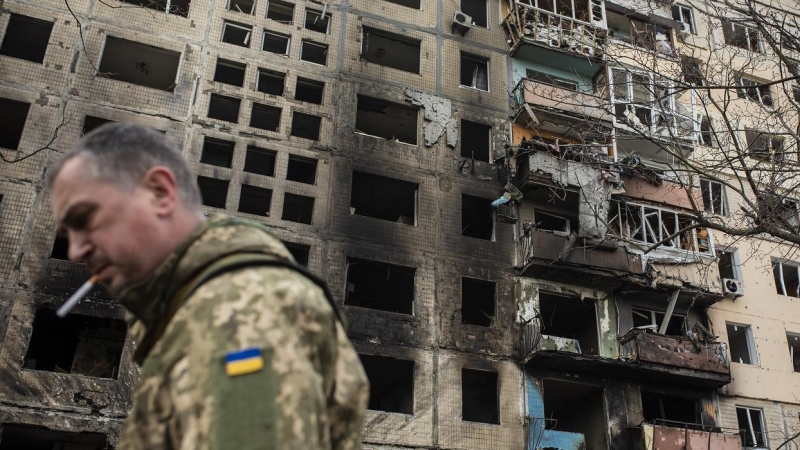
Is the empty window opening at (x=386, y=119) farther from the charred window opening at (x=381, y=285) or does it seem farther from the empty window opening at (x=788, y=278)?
the empty window opening at (x=788, y=278)

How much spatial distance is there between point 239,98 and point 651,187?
1437cm

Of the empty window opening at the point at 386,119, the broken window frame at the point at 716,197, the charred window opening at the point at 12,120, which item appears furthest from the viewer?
the broken window frame at the point at 716,197

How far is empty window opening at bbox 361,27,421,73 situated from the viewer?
24125 mm

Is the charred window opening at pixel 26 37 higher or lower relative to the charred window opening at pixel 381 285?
higher

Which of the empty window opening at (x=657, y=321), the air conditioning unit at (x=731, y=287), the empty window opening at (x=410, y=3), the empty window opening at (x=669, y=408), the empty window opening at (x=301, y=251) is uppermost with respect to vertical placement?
the empty window opening at (x=410, y=3)

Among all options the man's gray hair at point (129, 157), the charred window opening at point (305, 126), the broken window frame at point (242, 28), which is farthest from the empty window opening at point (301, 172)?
the man's gray hair at point (129, 157)

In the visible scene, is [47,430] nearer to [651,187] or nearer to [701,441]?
[701,441]

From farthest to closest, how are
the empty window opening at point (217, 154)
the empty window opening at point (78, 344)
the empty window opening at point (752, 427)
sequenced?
the empty window opening at point (752, 427), the empty window opening at point (217, 154), the empty window opening at point (78, 344)

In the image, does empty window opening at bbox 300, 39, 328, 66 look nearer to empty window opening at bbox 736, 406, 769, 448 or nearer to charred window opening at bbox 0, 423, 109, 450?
charred window opening at bbox 0, 423, 109, 450

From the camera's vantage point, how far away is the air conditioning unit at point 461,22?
24.5 metres

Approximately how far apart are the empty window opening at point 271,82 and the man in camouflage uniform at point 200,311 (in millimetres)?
20677

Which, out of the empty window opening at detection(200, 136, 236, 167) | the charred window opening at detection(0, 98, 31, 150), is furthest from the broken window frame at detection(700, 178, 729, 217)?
the charred window opening at detection(0, 98, 31, 150)

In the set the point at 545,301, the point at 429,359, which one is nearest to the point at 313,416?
the point at 429,359

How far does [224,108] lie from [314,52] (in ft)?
12.1
